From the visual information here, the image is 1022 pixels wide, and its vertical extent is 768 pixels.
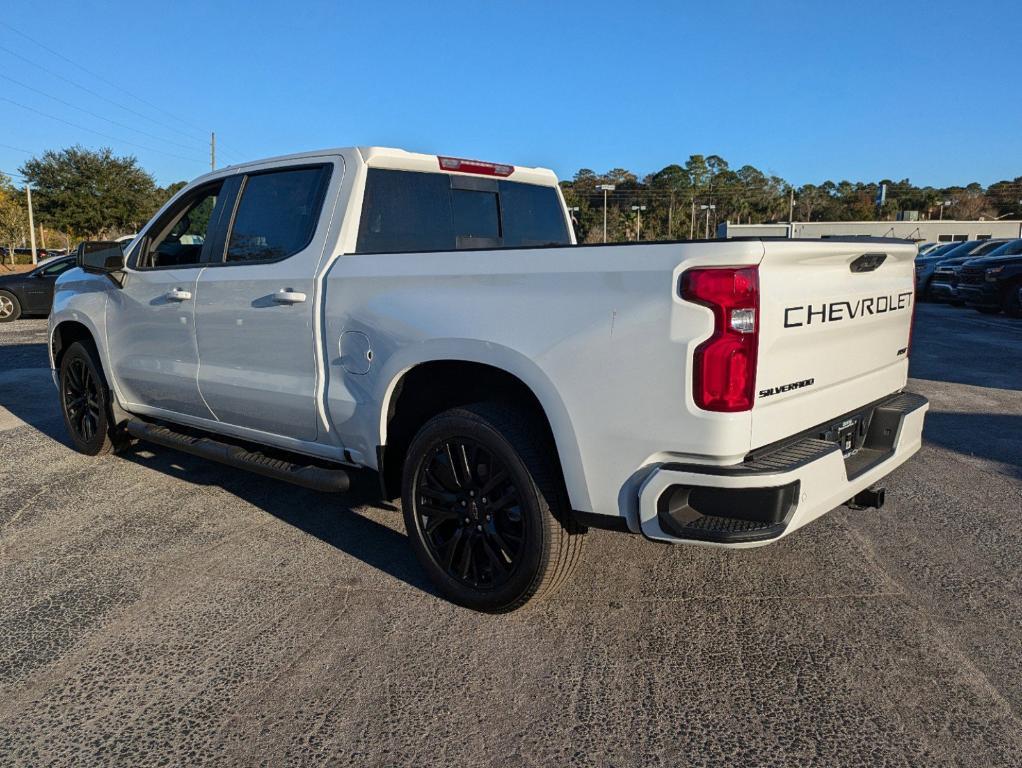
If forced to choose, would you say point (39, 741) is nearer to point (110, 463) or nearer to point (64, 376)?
point (110, 463)

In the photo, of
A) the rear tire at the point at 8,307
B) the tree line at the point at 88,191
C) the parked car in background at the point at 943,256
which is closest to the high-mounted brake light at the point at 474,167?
the rear tire at the point at 8,307

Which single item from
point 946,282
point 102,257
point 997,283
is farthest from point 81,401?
point 946,282

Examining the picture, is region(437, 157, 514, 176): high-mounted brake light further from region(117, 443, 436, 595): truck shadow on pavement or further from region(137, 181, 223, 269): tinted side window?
region(117, 443, 436, 595): truck shadow on pavement

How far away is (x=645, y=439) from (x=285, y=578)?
6.67 feet

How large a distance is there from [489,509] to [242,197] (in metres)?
2.48

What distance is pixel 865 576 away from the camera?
358cm

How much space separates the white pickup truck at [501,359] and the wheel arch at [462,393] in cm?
1

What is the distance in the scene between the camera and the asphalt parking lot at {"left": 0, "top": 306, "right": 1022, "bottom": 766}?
7.96ft

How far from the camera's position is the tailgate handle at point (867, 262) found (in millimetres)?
3031

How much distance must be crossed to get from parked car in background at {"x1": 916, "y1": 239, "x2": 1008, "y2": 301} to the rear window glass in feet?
59.1

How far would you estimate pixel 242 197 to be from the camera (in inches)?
171

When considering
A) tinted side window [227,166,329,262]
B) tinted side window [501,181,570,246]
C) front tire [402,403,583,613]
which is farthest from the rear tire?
front tire [402,403,583,613]

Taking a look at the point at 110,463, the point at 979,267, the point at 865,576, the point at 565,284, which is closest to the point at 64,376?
the point at 110,463

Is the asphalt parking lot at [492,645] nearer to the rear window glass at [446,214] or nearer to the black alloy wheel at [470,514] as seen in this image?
the black alloy wheel at [470,514]
